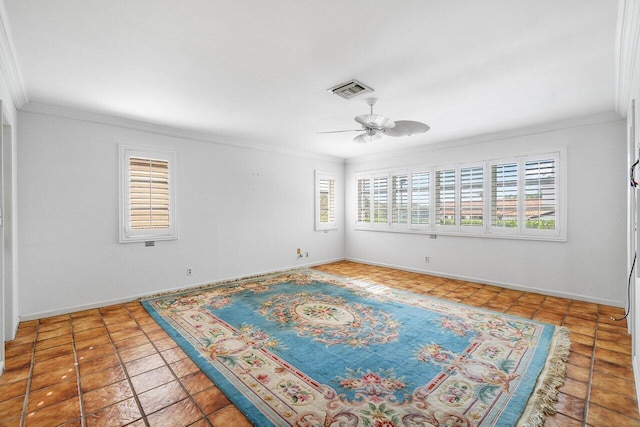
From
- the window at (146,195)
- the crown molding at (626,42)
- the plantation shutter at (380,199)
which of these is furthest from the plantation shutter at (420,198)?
the window at (146,195)

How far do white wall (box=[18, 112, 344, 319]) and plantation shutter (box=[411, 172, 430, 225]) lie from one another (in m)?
2.45

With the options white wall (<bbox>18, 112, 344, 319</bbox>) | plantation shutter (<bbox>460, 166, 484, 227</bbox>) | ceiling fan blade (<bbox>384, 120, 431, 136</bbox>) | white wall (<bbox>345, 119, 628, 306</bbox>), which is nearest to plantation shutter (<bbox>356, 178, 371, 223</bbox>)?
white wall (<bbox>18, 112, 344, 319</bbox>)

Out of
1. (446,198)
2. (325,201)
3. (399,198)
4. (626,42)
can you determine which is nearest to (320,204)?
(325,201)

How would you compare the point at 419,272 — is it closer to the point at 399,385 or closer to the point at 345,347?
the point at 345,347

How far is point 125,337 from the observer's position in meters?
3.06

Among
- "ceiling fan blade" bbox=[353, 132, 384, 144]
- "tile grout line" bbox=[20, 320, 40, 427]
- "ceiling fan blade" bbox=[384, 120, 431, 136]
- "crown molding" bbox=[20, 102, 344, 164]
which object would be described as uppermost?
"crown molding" bbox=[20, 102, 344, 164]

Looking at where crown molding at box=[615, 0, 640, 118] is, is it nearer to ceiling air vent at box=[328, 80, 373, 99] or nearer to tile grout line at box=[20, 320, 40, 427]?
ceiling air vent at box=[328, 80, 373, 99]

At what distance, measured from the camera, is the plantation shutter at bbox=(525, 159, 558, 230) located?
443cm

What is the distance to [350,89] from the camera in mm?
3148

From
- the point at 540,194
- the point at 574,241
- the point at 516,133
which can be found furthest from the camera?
the point at 516,133

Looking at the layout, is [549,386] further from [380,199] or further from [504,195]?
[380,199]

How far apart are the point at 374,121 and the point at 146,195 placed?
11.5 ft

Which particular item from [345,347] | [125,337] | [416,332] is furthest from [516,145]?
[125,337]

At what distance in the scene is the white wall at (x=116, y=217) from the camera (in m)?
3.61
